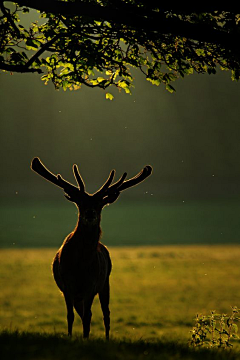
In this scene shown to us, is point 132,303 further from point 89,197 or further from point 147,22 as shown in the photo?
point 147,22

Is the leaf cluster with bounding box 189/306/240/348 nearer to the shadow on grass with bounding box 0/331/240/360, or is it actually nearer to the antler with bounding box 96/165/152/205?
the shadow on grass with bounding box 0/331/240/360

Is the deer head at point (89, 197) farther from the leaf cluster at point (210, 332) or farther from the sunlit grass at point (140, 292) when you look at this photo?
the leaf cluster at point (210, 332)

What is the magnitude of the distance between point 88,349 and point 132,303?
11333 millimetres

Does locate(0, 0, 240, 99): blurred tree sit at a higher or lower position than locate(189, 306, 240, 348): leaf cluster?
higher

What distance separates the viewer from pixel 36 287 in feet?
73.3

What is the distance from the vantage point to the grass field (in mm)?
9055

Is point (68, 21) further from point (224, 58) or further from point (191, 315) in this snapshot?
point (191, 315)

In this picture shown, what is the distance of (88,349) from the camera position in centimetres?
861

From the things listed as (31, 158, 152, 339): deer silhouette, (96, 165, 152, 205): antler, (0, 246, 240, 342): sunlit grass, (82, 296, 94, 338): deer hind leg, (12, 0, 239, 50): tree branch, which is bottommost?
(0, 246, 240, 342): sunlit grass

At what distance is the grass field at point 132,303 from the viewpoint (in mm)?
9055

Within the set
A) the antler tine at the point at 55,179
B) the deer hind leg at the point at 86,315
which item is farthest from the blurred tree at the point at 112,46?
the deer hind leg at the point at 86,315

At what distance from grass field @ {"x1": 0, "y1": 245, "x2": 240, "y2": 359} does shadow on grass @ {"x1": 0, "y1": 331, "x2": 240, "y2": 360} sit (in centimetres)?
2

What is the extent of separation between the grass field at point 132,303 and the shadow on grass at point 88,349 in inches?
0.6

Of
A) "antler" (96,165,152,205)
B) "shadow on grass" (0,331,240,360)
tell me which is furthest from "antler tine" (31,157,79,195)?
"shadow on grass" (0,331,240,360)
